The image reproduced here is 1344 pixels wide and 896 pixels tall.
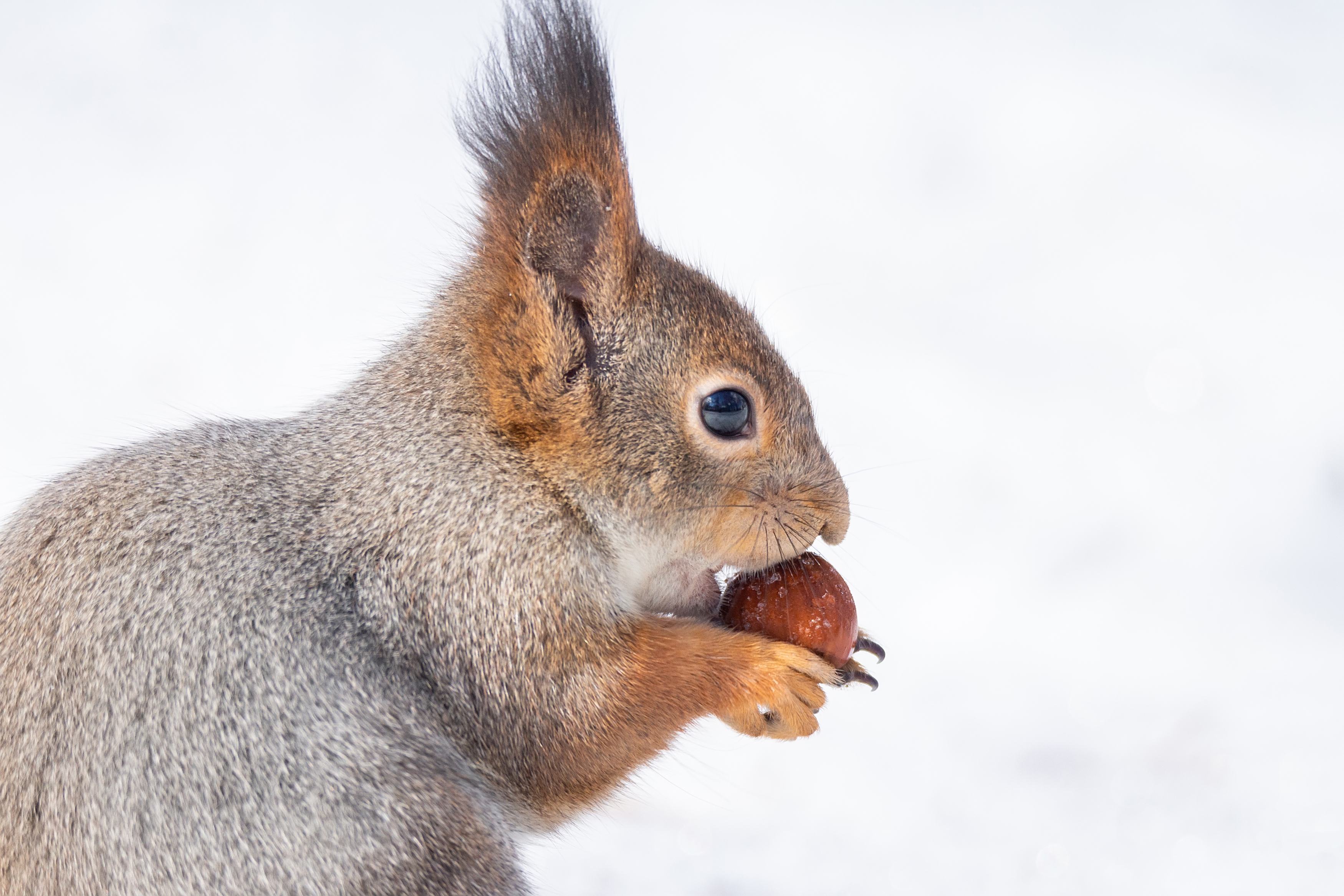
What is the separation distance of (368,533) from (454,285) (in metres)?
0.52

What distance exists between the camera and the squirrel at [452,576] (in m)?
1.50

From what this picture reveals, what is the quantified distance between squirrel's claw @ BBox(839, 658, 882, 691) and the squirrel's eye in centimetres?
43

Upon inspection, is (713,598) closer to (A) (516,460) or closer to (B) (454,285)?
(A) (516,460)

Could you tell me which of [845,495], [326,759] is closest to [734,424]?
[845,495]

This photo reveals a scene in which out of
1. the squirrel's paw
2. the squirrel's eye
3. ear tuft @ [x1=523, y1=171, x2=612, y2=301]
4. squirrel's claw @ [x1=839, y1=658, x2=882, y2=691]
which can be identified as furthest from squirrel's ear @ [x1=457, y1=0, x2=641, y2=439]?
squirrel's claw @ [x1=839, y1=658, x2=882, y2=691]

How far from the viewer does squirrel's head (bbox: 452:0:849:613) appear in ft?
6.03

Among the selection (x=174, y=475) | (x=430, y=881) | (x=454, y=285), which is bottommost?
(x=430, y=881)

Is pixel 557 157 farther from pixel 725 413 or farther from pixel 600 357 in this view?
pixel 725 413

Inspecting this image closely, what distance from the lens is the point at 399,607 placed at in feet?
5.71

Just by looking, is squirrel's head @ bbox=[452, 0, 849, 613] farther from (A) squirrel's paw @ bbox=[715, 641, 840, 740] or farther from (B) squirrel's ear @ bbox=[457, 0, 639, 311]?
(A) squirrel's paw @ bbox=[715, 641, 840, 740]

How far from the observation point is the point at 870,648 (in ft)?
6.78

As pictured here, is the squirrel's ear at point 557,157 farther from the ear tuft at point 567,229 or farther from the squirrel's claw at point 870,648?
the squirrel's claw at point 870,648

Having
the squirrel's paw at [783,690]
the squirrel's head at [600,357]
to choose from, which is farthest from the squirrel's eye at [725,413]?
the squirrel's paw at [783,690]

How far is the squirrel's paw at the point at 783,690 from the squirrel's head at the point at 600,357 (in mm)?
166
